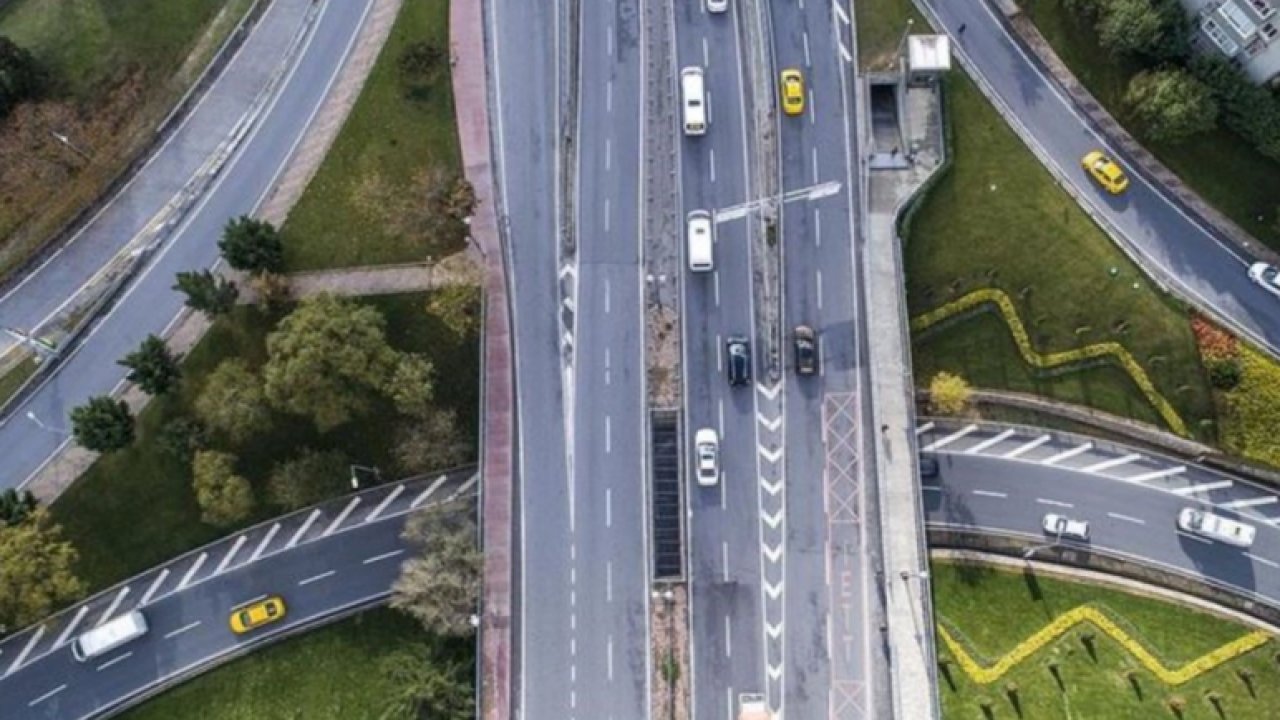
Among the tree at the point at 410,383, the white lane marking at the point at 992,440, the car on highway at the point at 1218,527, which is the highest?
the tree at the point at 410,383

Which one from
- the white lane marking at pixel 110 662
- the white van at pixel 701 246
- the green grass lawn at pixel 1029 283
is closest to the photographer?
the white lane marking at pixel 110 662

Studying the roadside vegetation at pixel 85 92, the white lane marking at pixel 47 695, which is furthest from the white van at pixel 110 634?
the roadside vegetation at pixel 85 92

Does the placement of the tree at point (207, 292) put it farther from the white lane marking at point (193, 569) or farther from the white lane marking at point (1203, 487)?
the white lane marking at point (1203, 487)

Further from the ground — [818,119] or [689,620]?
[818,119]

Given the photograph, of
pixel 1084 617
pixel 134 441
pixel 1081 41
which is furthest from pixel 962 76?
pixel 134 441

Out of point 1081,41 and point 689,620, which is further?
point 1081,41

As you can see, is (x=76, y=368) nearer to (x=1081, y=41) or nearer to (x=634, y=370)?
(x=634, y=370)
